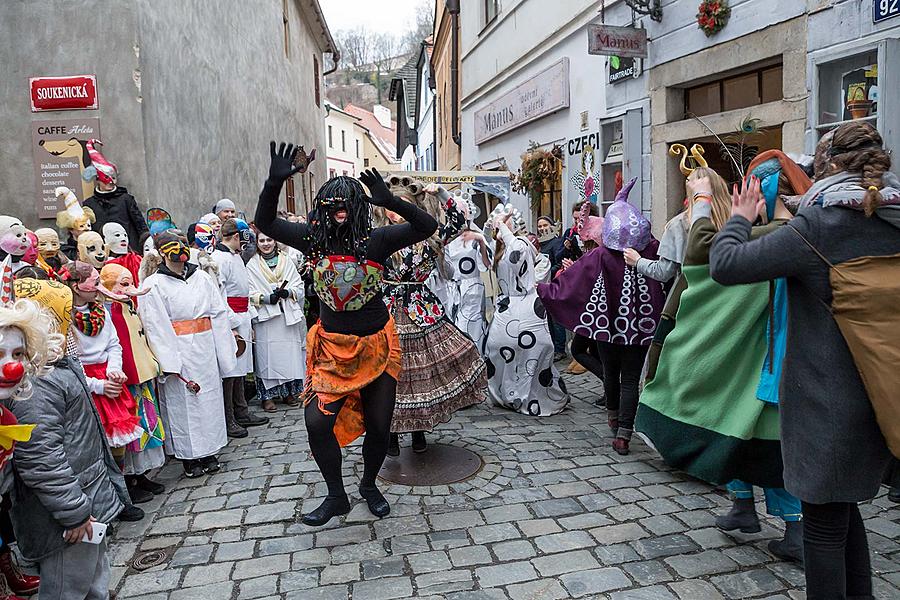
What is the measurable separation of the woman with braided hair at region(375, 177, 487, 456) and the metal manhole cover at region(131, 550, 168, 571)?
1481mm

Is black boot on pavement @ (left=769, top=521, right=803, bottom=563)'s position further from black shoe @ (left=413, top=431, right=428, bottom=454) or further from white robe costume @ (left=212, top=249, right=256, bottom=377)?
white robe costume @ (left=212, top=249, right=256, bottom=377)

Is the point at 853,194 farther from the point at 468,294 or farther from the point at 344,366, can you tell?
the point at 468,294

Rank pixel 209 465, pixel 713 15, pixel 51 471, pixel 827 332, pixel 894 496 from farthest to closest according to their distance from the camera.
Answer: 1. pixel 713 15
2. pixel 209 465
3. pixel 894 496
4. pixel 51 471
5. pixel 827 332

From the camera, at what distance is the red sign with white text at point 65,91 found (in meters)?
7.71

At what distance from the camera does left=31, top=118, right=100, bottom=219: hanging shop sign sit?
7.74 m

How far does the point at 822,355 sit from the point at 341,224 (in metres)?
2.30

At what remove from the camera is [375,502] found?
13.2ft

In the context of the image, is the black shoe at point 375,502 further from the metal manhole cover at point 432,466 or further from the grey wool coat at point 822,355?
the grey wool coat at point 822,355

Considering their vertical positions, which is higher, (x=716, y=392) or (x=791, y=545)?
(x=716, y=392)

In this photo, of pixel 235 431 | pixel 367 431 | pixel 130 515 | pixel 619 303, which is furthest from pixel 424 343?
pixel 235 431

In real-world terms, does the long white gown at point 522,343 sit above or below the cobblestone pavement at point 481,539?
above

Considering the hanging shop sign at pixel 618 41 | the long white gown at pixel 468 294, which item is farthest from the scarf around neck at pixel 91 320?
the hanging shop sign at pixel 618 41

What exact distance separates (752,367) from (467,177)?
26.2 feet

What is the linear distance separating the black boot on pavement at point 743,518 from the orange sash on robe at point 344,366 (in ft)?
6.30
